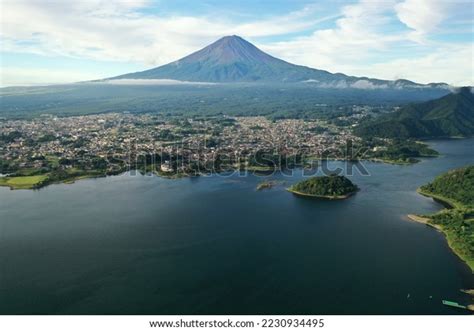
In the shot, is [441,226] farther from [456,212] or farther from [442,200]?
[442,200]

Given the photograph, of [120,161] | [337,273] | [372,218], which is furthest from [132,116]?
[337,273]

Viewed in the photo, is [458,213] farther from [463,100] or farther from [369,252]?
[463,100]

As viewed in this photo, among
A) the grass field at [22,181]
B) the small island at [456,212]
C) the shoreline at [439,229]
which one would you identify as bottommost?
the grass field at [22,181]

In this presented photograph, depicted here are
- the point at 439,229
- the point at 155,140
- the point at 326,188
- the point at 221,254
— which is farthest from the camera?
the point at 155,140

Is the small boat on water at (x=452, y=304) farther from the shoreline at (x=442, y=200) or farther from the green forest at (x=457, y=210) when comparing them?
the shoreline at (x=442, y=200)

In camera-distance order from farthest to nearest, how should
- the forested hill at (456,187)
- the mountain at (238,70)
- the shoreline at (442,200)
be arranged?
the mountain at (238,70) < the forested hill at (456,187) < the shoreline at (442,200)

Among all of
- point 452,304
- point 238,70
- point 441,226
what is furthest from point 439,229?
point 238,70

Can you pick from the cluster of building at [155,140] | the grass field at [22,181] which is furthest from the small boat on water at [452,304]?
the grass field at [22,181]
